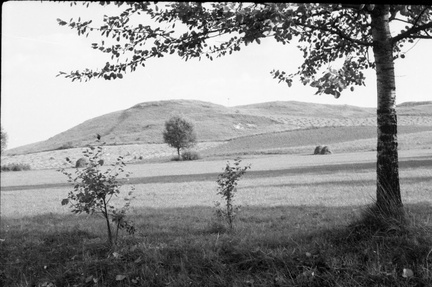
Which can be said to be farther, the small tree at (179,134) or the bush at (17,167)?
the small tree at (179,134)

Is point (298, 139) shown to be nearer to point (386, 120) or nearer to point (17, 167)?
point (17, 167)

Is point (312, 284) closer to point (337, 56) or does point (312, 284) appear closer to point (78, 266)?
point (78, 266)

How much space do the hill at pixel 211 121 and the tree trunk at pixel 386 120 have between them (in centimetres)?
5577

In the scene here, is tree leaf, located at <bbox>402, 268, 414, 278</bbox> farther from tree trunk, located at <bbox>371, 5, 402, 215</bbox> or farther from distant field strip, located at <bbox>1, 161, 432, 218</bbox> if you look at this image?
distant field strip, located at <bbox>1, 161, 432, 218</bbox>

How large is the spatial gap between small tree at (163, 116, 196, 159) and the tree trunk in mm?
51364

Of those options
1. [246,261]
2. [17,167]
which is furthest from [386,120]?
[17,167]

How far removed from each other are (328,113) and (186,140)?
52328 millimetres

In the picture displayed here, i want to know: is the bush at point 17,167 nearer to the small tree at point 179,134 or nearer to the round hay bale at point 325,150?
the small tree at point 179,134

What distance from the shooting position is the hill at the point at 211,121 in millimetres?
71375

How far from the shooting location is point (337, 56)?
8.00 metres

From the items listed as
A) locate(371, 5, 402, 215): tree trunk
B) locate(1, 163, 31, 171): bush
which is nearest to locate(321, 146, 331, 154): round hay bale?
locate(1, 163, 31, 171): bush

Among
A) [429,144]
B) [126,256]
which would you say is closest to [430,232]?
[126,256]

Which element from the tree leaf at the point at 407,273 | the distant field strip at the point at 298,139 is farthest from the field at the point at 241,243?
the distant field strip at the point at 298,139

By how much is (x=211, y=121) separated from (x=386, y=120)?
89630mm
